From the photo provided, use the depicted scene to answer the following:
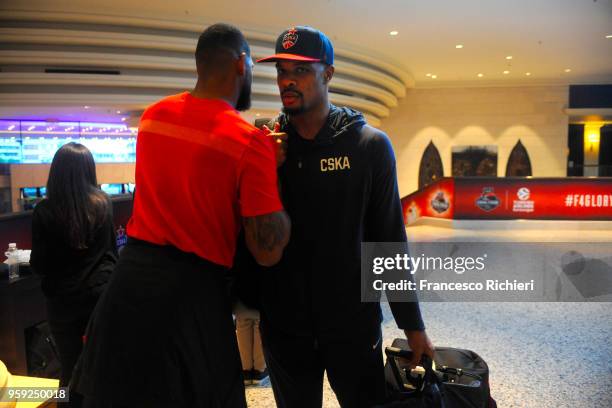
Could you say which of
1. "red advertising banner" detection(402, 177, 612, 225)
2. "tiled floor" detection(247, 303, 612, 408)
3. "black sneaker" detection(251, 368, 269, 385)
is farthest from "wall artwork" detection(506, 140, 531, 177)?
"black sneaker" detection(251, 368, 269, 385)

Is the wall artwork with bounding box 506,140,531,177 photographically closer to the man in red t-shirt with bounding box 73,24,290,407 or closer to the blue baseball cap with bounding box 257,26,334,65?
the blue baseball cap with bounding box 257,26,334,65

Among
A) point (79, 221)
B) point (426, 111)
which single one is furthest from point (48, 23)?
point (426, 111)

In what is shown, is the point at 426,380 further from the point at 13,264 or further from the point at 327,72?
the point at 13,264

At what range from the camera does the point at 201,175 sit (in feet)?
3.78

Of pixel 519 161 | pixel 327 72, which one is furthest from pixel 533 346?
pixel 519 161

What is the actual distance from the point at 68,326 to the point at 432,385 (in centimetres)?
189

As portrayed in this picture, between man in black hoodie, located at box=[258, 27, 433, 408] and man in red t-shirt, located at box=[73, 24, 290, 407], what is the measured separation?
0.25 meters

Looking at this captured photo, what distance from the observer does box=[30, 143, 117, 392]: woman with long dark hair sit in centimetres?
226

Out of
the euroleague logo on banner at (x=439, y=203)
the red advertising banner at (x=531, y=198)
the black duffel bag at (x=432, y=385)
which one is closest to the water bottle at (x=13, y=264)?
the black duffel bag at (x=432, y=385)

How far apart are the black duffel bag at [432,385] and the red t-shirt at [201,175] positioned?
0.68 m

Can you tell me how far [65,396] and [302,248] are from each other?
1.16 meters

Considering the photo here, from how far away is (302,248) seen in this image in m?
1.46

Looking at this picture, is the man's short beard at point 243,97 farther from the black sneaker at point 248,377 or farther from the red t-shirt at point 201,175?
the black sneaker at point 248,377

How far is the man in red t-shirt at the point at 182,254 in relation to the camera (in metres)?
1.15
